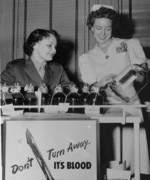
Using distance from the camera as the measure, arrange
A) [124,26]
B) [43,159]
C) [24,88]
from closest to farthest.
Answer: [43,159], [24,88], [124,26]

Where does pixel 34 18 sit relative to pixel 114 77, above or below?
above

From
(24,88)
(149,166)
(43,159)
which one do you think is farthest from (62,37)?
→ (149,166)

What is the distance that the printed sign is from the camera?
104cm

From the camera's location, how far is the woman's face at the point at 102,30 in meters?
1.20

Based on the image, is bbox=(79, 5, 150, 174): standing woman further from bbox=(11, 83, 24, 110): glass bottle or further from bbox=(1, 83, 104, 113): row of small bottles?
bbox=(11, 83, 24, 110): glass bottle

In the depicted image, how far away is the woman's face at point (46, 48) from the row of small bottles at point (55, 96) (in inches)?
5.2

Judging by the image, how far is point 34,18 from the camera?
4.34 feet

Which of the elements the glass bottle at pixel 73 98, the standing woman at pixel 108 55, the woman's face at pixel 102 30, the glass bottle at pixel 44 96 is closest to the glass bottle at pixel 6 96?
the glass bottle at pixel 44 96

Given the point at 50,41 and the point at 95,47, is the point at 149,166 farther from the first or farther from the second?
the point at 50,41

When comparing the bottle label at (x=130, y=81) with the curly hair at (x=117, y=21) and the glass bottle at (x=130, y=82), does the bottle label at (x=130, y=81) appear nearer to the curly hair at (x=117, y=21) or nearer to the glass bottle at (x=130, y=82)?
the glass bottle at (x=130, y=82)

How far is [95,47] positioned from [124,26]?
167 mm

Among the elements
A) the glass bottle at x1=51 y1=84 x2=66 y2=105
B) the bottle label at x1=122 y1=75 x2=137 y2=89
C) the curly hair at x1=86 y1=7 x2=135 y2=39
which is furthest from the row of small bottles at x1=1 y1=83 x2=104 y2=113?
the curly hair at x1=86 y1=7 x2=135 y2=39

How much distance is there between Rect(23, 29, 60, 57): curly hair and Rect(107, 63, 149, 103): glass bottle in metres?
0.32

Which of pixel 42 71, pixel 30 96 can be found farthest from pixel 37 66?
pixel 30 96
